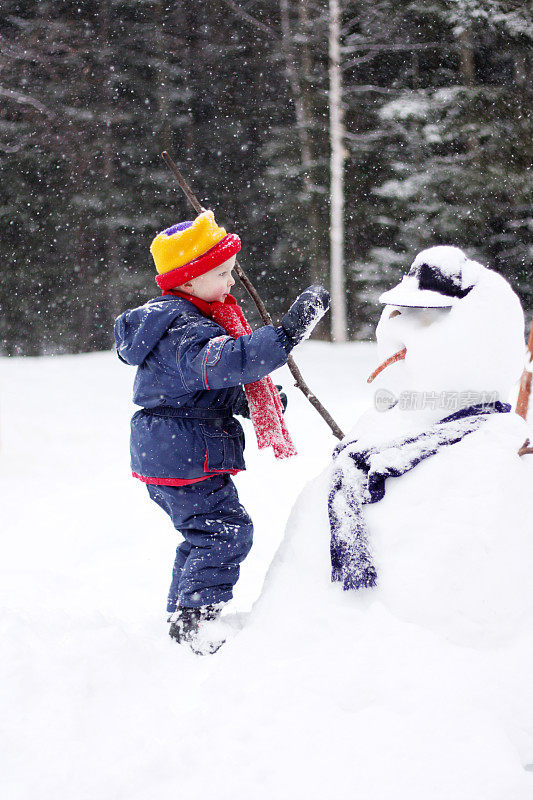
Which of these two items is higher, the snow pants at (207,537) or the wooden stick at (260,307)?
the wooden stick at (260,307)

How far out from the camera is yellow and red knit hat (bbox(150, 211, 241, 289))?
2.36m

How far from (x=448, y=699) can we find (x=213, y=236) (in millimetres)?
1569

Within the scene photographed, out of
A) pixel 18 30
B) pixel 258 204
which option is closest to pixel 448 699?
pixel 258 204

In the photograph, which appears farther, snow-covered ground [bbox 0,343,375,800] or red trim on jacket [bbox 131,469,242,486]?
red trim on jacket [bbox 131,469,242,486]

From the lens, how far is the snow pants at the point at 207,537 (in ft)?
7.84

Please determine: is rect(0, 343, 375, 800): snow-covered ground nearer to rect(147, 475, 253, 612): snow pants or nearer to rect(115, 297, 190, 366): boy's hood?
rect(147, 475, 253, 612): snow pants

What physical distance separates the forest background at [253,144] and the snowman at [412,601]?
877 cm

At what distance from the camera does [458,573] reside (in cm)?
167

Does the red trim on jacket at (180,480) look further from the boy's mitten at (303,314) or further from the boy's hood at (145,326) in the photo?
the boy's mitten at (303,314)

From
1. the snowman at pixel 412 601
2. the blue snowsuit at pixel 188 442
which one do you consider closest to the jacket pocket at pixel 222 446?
the blue snowsuit at pixel 188 442

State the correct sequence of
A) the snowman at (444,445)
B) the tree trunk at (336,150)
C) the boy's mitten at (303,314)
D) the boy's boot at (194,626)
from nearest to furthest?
1. the snowman at (444,445)
2. the boy's mitten at (303,314)
3. the boy's boot at (194,626)
4. the tree trunk at (336,150)

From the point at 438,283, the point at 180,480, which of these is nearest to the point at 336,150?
the point at 180,480

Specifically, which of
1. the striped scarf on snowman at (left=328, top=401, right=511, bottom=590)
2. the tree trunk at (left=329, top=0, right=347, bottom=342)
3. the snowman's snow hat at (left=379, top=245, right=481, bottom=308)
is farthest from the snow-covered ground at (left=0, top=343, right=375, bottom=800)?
the tree trunk at (left=329, top=0, right=347, bottom=342)

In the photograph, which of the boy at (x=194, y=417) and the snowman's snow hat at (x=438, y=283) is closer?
the snowman's snow hat at (x=438, y=283)
